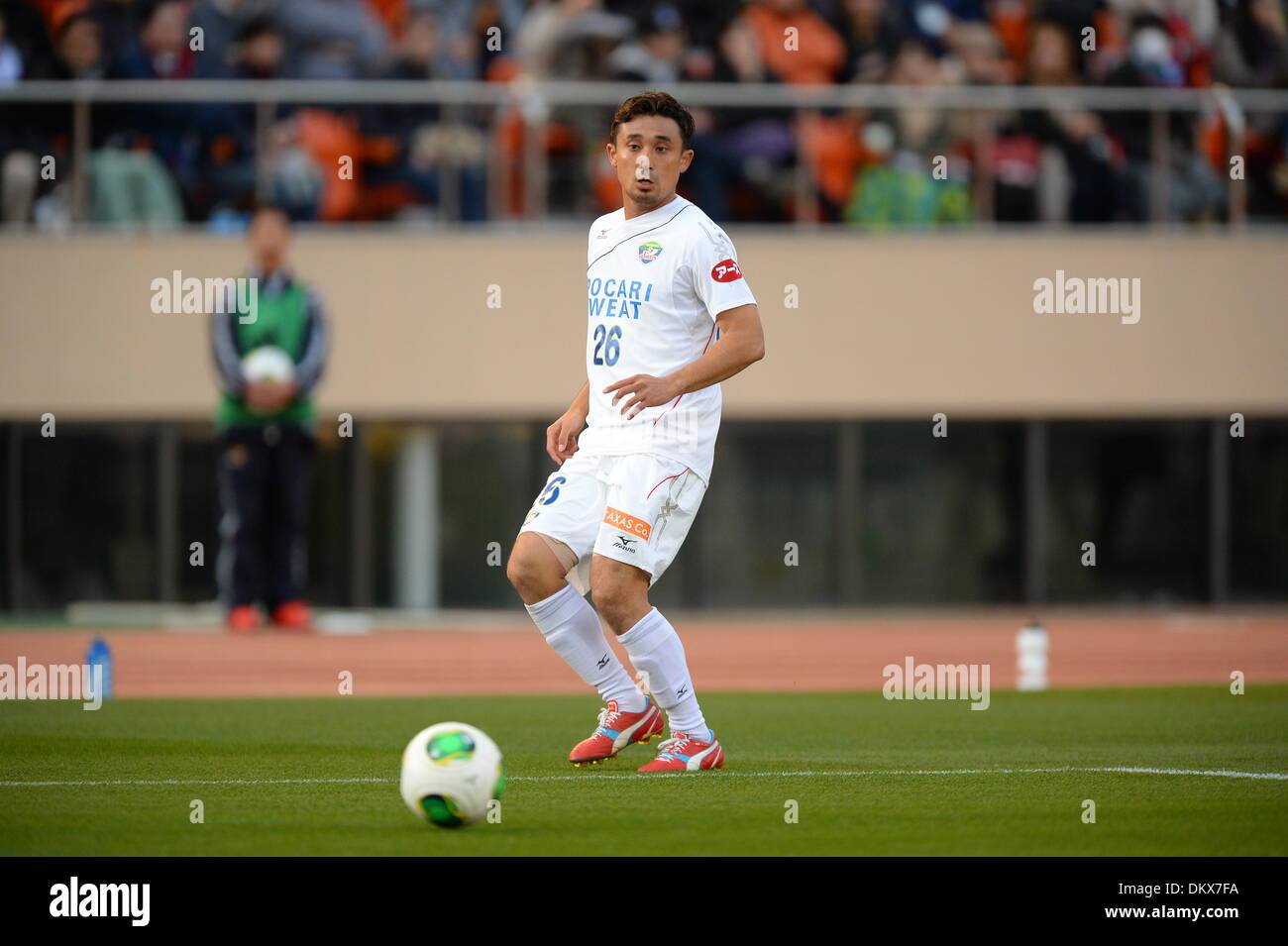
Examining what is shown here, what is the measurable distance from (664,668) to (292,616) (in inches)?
346

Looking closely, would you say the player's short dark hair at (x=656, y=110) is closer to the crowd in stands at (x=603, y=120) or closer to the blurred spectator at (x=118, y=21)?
the crowd in stands at (x=603, y=120)

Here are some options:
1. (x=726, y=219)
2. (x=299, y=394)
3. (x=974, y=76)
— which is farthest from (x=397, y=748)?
(x=974, y=76)

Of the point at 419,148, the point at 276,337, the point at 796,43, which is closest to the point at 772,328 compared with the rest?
the point at 796,43

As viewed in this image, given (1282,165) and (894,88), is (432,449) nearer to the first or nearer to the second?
(894,88)

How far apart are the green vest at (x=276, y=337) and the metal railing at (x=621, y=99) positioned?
8.36ft

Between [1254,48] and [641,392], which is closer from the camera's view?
[641,392]

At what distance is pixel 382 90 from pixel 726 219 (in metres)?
3.22

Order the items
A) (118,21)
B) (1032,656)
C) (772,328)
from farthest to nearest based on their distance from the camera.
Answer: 1. (772,328)
2. (118,21)
3. (1032,656)

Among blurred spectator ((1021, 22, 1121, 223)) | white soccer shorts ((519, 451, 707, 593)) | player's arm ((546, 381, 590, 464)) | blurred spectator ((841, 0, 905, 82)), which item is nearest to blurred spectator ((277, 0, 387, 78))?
blurred spectator ((841, 0, 905, 82))

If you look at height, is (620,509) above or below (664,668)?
above

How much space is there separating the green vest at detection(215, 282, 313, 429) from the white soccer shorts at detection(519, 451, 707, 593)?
323 inches

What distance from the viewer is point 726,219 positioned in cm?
1873

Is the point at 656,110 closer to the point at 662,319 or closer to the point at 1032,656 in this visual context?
the point at 662,319

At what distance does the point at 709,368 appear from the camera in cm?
780
